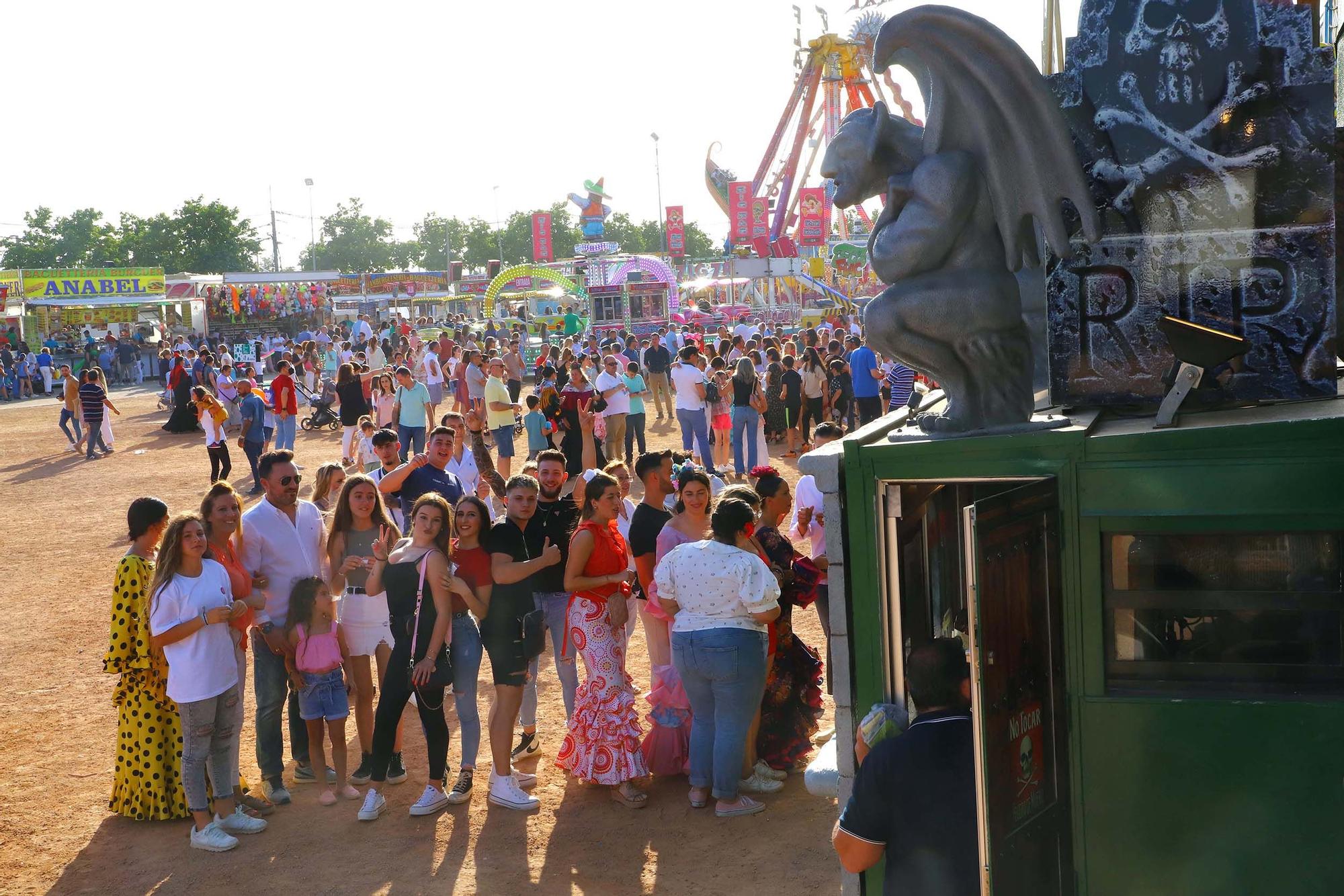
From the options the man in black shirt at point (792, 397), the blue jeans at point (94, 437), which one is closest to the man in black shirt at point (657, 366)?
the man in black shirt at point (792, 397)

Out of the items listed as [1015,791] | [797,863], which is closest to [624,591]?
[797,863]

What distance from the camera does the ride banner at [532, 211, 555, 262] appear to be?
6309 centimetres

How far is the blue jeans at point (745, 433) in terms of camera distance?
584 inches

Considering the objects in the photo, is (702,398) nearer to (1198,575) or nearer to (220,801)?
(220,801)

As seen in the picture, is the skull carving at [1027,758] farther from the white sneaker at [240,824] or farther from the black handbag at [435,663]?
the white sneaker at [240,824]

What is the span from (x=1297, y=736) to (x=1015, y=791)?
88cm

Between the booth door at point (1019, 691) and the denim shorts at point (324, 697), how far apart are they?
4.09 metres

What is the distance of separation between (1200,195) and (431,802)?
470 cm

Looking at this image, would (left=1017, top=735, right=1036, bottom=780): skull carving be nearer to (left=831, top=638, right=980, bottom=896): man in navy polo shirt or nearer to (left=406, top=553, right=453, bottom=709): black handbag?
(left=831, top=638, right=980, bottom=896): man in navy polo shirt

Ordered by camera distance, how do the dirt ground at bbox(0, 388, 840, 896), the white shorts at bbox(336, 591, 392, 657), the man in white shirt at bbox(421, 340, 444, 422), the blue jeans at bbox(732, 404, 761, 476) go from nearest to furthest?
the dirt ground at bbox(0, 388, 840, 896)
the white shorts at bbox(336, 591, 392, 657)
the blue jeans at bbox(732, 404, 761, 476)
the man in white shirt at bbox(421, 340, 444, 422)

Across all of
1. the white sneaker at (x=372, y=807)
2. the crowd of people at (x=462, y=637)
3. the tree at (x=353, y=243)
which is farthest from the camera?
the tree at (x=353, y=243)

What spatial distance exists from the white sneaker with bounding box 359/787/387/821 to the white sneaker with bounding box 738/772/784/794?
193 cm

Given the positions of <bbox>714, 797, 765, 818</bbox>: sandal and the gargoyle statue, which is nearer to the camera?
the gargoyle statue

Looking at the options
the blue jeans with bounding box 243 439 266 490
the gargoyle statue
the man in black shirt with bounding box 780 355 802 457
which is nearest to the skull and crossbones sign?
the gargoyle statue
